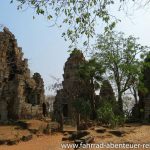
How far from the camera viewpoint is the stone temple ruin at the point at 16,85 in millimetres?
33156

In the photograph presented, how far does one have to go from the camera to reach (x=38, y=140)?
2453 cm

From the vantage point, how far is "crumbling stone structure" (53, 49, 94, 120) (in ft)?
133

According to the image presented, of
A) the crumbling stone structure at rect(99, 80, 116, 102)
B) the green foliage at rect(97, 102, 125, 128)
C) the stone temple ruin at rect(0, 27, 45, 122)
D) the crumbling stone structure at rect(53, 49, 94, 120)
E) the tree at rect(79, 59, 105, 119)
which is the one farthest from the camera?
the crumbling stone structure at rect(99, 80, 116, 102)

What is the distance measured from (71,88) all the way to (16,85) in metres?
9.08

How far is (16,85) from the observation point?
33.6 m

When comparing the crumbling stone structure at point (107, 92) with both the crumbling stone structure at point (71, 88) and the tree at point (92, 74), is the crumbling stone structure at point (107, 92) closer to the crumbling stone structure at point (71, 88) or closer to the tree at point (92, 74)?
the tree at point (92, 74)

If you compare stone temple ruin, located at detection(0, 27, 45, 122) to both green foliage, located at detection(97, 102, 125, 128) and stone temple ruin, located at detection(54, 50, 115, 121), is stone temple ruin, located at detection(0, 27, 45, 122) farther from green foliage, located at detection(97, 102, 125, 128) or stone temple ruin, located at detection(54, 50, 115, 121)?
green foliage, located at detection(97, 102, 125, 128)

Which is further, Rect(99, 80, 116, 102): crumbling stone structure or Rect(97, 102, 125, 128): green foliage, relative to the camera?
Rect(99, 80, 116, 102): crumbling stone structure

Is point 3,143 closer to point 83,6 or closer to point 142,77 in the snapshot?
point 83,6

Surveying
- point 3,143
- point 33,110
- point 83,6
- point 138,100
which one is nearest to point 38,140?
point 3,143

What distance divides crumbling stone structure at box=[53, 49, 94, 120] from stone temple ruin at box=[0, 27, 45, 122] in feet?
12.0

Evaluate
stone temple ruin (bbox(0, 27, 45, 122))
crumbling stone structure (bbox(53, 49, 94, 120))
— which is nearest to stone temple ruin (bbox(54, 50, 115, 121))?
crumbling stone structure (bbox(53, 49, 94, 120))

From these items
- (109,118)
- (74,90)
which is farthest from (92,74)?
(109,118)

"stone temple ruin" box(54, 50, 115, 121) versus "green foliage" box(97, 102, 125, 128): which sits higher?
"stone temple ruin" box(54, 50, 115, 121)
